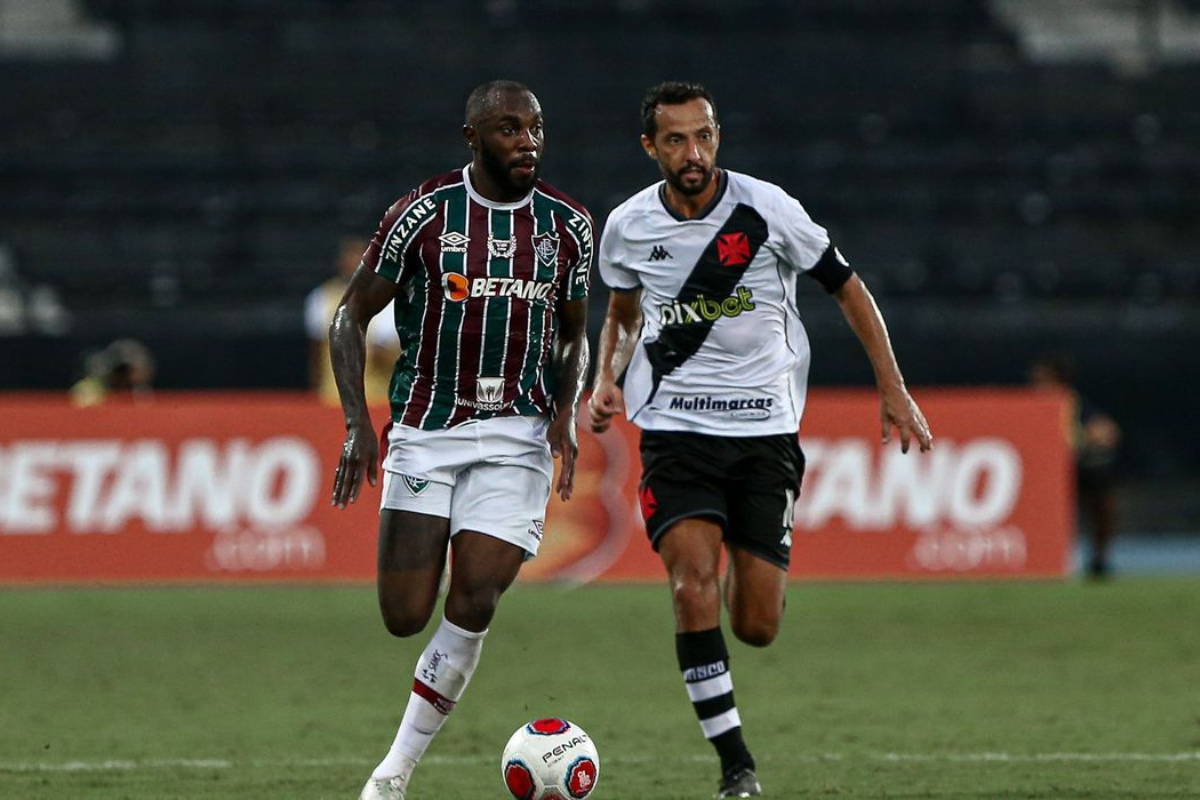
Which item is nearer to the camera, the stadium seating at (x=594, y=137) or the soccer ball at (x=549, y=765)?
the soccer ball at (x=549, y=765)

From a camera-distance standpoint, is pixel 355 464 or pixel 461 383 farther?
pixel 461 383

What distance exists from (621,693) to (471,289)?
3.50 m

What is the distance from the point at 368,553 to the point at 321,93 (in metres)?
7.55

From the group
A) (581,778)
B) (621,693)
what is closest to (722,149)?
(621,693)

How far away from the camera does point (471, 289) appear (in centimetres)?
600

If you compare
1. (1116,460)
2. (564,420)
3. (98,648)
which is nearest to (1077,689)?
(564,420)

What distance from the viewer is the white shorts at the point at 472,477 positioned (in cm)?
600

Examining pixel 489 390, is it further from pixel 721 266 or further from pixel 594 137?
pixel 594 137

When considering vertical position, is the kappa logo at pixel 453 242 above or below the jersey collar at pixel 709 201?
below

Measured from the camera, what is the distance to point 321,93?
20234 millimetres

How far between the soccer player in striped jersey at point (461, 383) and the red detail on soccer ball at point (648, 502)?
0.51 m

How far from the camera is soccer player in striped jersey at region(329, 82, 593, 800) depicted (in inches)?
233

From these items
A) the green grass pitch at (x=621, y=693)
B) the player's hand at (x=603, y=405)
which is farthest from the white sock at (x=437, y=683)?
the player's hand at (x=603, y=405)

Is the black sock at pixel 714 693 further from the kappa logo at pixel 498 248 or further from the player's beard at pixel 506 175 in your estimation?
the player's beard at pixel 506 175
